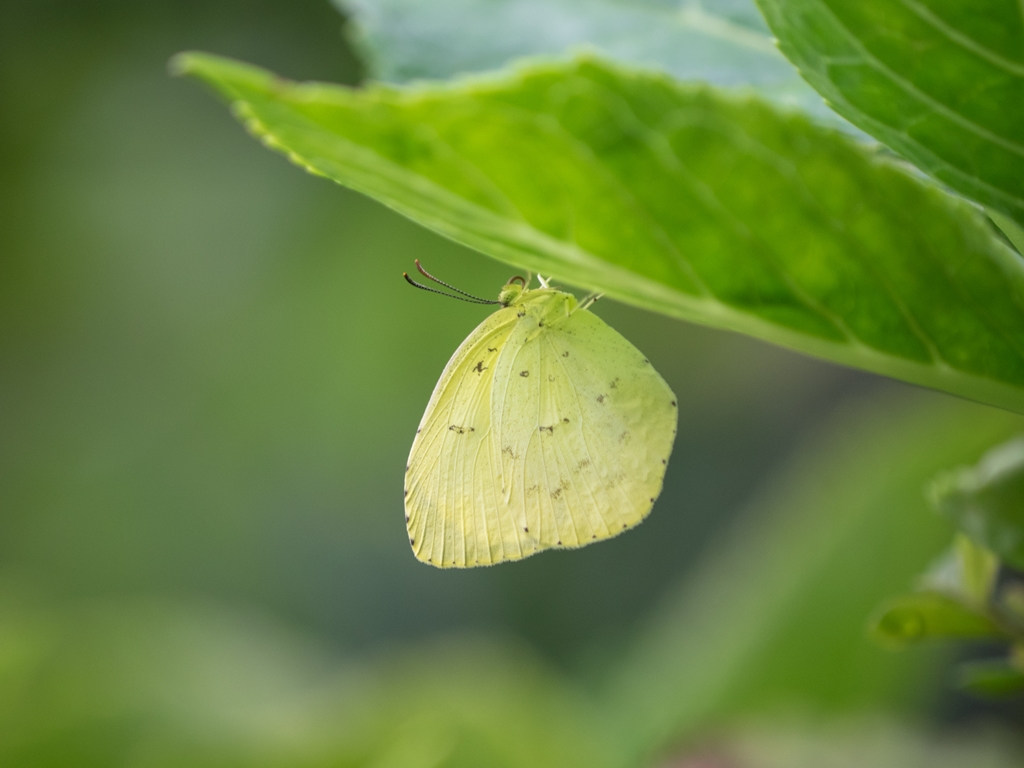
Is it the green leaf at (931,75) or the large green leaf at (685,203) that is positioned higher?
the green leaf at (931,75)

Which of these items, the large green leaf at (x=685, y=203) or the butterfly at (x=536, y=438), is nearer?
the large green leaf at (x=685, y=203)

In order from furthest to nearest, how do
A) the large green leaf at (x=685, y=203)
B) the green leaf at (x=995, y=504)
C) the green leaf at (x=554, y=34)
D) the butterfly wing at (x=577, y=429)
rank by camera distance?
the butterfly wing at (x=577, y=429) < the green leaf at (x=554, y=34) < the green leaf at (x=995, y=504) < the large green leaf at (x=685, y=203)

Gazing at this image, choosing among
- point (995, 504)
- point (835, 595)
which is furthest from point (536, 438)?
point (835, 595)

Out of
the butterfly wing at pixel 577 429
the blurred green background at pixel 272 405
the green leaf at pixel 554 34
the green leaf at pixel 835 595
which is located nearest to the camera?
the green leaf at pixel 554 34

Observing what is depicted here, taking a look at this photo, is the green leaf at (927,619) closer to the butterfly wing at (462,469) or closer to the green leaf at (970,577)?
the green leaf at (970,577)

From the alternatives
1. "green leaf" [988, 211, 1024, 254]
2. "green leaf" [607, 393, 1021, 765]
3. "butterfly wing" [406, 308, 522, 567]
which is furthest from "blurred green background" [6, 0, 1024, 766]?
"green leaf" [988, 211, 1024, 254]

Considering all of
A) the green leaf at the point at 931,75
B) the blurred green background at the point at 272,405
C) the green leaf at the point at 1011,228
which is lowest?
the blurred green background at the point at 272,405

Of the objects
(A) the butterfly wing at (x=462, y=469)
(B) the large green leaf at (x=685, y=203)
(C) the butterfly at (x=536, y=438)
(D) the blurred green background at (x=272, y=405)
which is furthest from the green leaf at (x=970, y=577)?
(D) the blurred green background at (x=272, y=405)

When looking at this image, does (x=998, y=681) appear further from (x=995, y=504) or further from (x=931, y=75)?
(x=931, y=75)

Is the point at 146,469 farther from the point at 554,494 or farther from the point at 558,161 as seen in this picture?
the point at 558,161
